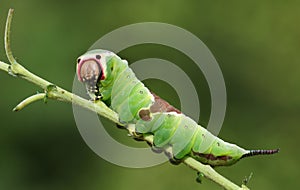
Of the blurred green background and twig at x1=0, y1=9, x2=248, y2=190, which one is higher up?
the blurred green background

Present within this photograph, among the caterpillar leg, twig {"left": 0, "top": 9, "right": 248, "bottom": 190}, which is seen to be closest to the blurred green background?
the caterpillar leg

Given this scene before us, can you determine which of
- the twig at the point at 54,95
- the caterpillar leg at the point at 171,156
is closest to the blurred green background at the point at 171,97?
the caterpillar leg at the point at 171,156

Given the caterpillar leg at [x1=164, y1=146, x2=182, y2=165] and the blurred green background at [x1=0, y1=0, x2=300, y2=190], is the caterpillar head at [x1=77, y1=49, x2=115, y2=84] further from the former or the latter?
the blurred green background at [x1=0, y1=0, x2=300, y2=190]

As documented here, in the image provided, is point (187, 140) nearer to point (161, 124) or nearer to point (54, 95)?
point (161, 124)

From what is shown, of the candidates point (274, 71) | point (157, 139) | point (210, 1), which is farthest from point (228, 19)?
point (157, 139)

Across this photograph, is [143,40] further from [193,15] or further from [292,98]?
[292,98]

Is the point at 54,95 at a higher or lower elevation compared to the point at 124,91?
lower

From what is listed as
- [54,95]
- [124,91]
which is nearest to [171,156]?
[124,91]
